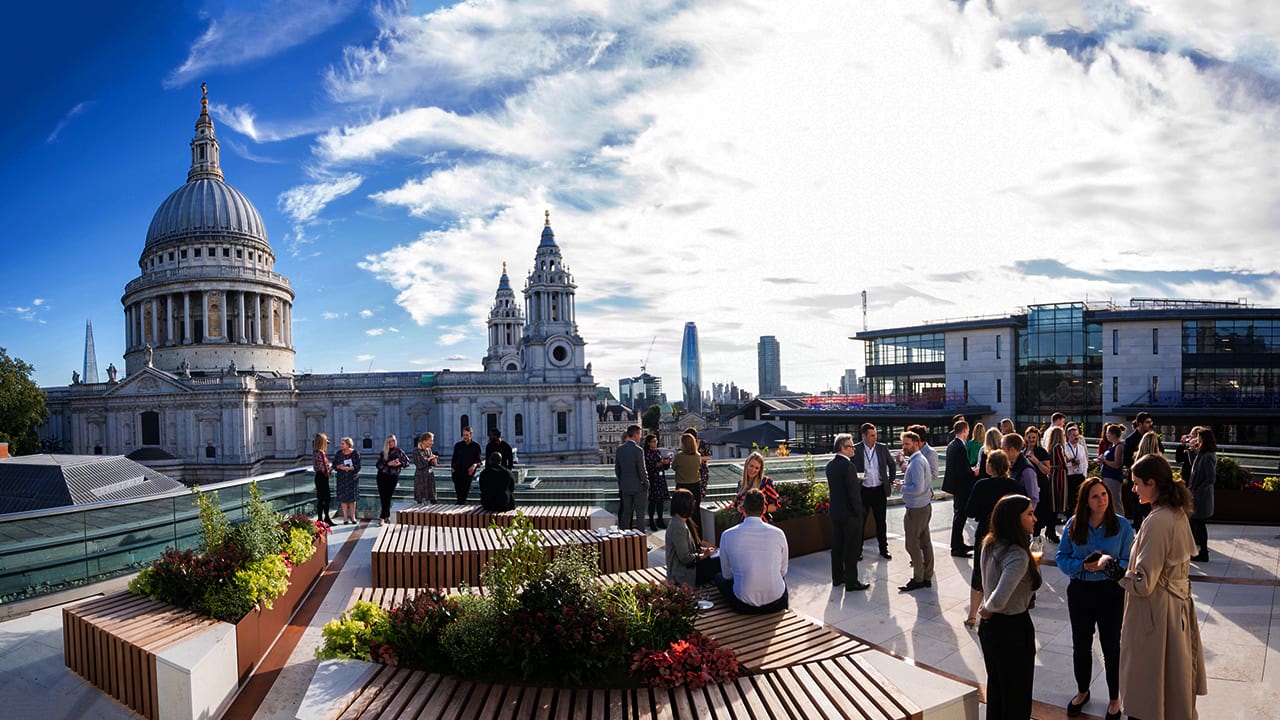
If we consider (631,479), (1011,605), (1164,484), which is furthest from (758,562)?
(631,479)

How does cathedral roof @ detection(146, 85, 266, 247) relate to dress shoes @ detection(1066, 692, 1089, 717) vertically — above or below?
above

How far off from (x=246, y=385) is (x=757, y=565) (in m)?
70.5

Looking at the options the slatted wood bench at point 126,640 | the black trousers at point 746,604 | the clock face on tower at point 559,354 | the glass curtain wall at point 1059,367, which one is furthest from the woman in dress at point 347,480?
the clock face on tower at point 559,354

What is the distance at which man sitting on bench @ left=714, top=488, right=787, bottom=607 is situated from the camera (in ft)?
23.0

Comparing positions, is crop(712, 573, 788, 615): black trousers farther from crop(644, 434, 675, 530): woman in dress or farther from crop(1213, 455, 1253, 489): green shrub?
crop(1213, 455, 1253, 489): green shrub

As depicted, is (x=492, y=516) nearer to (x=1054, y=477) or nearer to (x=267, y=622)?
(x=267, y=622)

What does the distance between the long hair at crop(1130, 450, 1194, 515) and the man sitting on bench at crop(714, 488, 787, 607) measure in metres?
3.14

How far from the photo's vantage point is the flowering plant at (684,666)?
5.49 m

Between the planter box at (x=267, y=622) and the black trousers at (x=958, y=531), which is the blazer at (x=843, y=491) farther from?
the planter box at (x=267, y=622)

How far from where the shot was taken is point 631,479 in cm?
1211

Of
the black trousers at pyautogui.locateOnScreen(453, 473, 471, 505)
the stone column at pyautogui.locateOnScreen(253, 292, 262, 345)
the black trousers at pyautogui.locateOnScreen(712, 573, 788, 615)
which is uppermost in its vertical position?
the stone column at pyautogui.locateOnScreen(253, 292, 262, 345)

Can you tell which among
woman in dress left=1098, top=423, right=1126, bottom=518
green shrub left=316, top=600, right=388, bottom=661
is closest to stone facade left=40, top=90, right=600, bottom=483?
woman in dress left=1098, top=423, right=1126, bottom=518

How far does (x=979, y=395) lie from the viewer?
4919 centimetres

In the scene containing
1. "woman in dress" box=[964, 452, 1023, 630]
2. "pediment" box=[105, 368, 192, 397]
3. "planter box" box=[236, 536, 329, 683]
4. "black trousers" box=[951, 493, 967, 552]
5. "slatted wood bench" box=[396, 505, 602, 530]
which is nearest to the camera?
"planter box" box=[236, 536, 329, 683]
